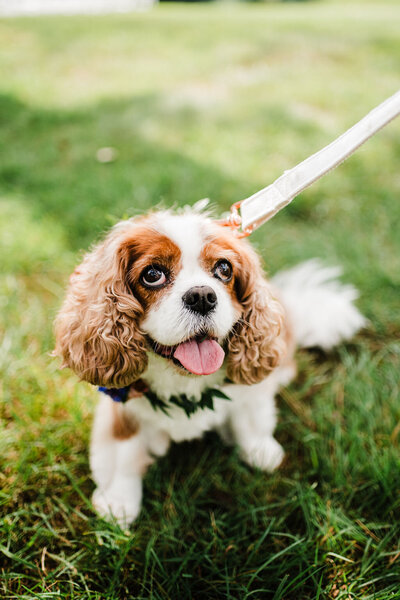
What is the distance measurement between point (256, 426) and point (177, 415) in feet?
1.55

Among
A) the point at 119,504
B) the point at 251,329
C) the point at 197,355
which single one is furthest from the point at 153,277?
the point at 119,504

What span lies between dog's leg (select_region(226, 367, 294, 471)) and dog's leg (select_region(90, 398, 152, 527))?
45 cm

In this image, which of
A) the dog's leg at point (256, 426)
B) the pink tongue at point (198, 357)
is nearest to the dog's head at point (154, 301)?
the pink tongue at point (198, 357)

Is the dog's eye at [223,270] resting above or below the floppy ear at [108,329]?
above

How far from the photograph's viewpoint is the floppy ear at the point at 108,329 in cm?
150

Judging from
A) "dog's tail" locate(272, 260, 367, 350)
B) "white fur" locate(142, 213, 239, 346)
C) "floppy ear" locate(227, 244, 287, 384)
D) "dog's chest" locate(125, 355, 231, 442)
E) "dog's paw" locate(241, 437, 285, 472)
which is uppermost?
"white fur" locate(142, 213, 239, 346)

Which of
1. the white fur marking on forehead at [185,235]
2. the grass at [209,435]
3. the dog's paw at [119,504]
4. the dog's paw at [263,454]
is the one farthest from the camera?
the dog's paw at [263,454]

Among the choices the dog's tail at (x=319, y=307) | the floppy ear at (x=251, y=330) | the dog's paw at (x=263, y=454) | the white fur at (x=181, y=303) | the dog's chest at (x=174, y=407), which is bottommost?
the dog's paw at (x=263, y=454)

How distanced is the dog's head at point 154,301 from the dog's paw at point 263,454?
2.29 ft

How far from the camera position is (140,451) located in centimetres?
190

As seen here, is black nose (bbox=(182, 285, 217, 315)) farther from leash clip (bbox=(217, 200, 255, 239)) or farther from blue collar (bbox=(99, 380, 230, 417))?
blue collar (bbox=(99, 380, 230, 417))

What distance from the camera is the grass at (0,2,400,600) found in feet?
5.25

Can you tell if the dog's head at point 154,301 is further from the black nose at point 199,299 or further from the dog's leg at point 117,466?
the dog's leg at point 117,466

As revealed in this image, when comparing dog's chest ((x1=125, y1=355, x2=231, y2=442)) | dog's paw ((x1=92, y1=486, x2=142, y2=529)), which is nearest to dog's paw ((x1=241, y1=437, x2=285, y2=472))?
dog's chest ((x1=125, y1=355, x2=231, y2=442))
